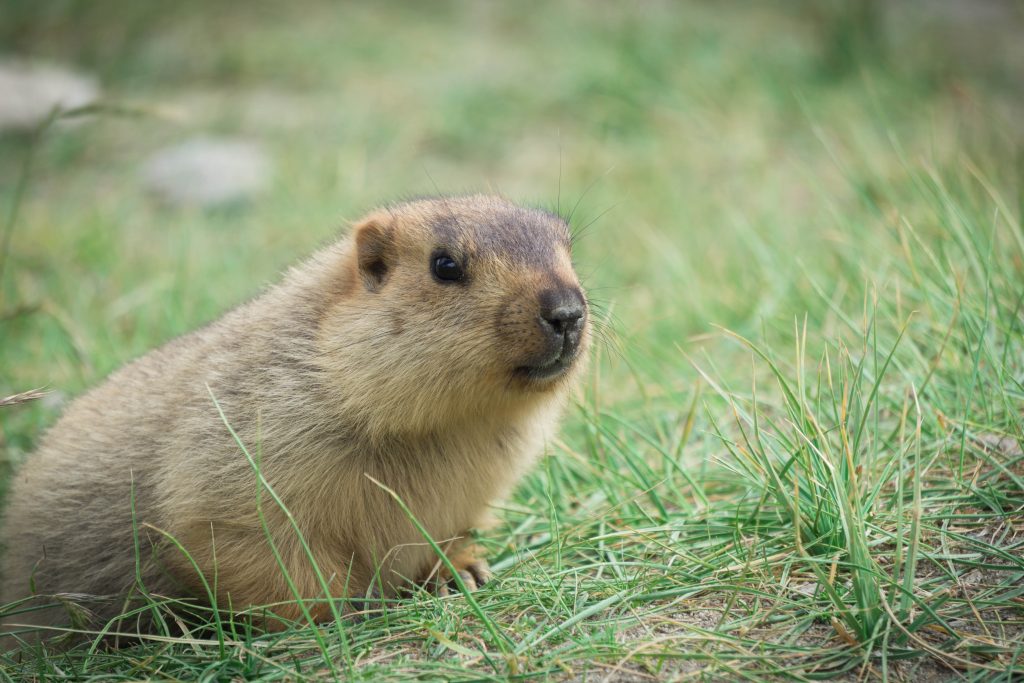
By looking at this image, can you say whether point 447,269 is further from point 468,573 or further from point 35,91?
point 35,91

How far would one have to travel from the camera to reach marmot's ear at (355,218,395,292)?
4.07m

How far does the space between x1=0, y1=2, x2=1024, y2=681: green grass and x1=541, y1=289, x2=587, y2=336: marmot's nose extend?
2.76 feet

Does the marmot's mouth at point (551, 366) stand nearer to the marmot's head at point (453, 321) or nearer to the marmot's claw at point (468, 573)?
the marmot's head at point (453, 321)

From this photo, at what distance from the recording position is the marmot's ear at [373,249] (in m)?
4.07

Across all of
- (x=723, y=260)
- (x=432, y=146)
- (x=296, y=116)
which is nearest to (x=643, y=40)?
(x=432, y=146)

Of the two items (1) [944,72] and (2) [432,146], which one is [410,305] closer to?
(2) [432,146]

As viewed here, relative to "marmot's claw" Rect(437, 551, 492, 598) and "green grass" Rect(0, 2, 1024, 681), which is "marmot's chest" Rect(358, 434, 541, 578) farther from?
"green grass" Rect(0, 2, 1024, 681)

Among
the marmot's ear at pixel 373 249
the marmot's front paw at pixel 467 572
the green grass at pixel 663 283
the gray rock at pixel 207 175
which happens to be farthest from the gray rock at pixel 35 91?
A: the marmot's front paw at pixel 467 572

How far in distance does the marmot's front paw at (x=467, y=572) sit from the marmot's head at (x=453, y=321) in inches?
31.0

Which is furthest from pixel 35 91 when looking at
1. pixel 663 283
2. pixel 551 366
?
pixel 551 366

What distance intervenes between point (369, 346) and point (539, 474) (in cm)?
157

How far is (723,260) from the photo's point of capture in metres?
7.48

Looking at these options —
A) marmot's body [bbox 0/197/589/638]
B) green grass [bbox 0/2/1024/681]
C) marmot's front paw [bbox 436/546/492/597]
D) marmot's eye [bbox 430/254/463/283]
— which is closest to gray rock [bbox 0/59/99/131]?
green grass [bbox 0/2/1024/681]

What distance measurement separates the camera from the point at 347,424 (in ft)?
12.8
